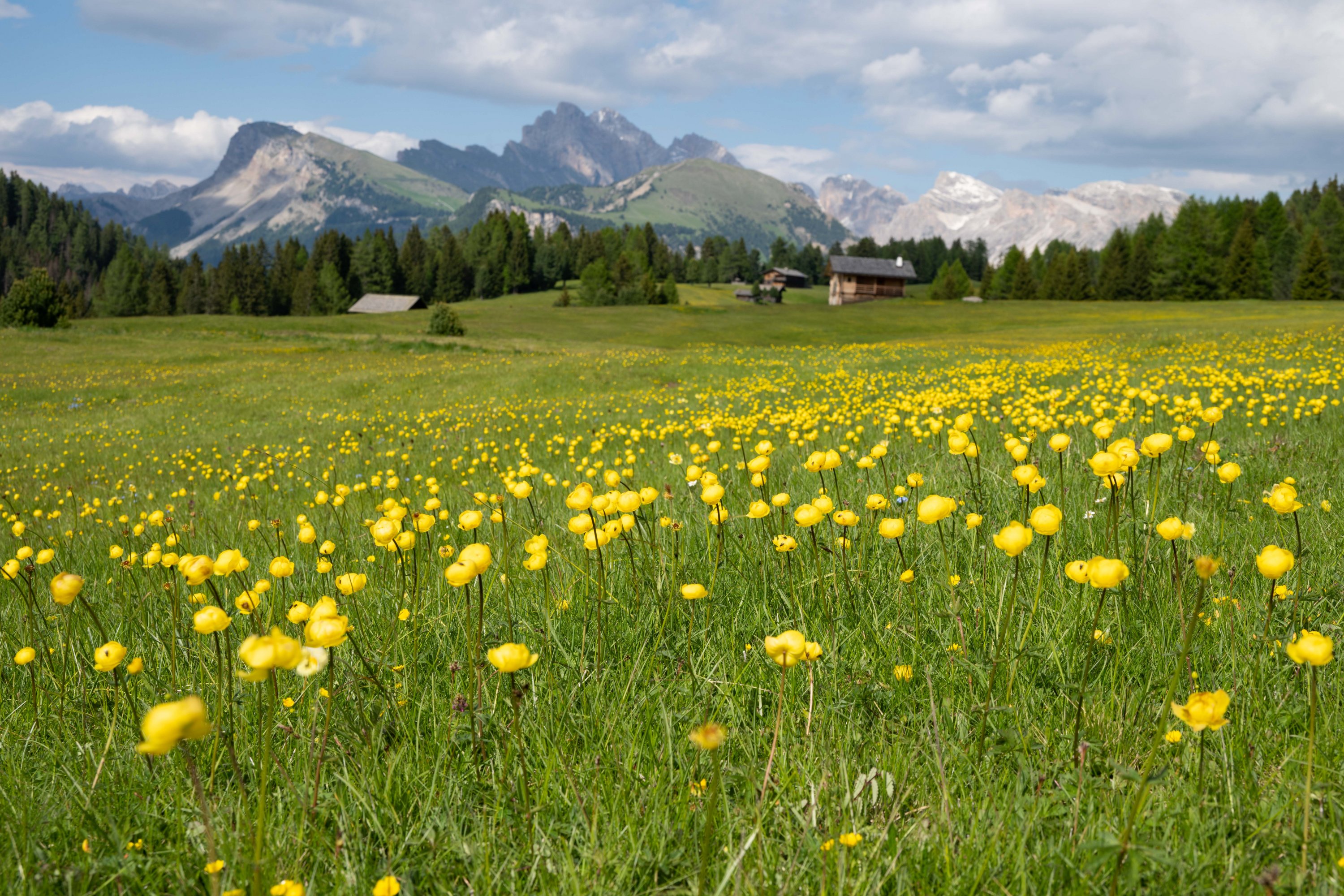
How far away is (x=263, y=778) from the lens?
1.25 meters

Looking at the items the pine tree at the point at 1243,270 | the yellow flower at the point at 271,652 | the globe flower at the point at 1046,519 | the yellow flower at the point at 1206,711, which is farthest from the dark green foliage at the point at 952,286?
the yellow flower at the point at 271,652

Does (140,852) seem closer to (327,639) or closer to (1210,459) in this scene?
A: (327,639)

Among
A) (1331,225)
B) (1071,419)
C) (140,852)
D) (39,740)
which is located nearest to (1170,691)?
(140,852)

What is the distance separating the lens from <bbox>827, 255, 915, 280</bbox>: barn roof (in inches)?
4161

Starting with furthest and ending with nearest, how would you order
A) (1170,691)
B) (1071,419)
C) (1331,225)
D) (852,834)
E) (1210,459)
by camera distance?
(1331,225), (1071,419), (1210,459), (852,834), (1170,691)

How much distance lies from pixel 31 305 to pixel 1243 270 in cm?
10940

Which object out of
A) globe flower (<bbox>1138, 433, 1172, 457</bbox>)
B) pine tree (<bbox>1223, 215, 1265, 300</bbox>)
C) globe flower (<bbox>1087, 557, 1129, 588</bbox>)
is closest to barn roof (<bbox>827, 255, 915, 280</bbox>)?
pine tree (<bbox>1223, 215, 1265, 300</bbox>)

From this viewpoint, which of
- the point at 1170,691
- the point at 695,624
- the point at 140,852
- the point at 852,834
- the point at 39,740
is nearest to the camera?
the point at 1170,691

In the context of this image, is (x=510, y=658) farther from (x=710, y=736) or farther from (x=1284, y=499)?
(x=1284, y=499)

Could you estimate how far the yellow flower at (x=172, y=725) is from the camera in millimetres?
933

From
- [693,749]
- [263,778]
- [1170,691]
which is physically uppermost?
[1170,691]

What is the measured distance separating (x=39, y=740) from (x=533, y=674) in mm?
1640

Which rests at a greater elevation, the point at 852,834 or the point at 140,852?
the point at 852,834

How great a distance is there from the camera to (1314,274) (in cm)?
6269
